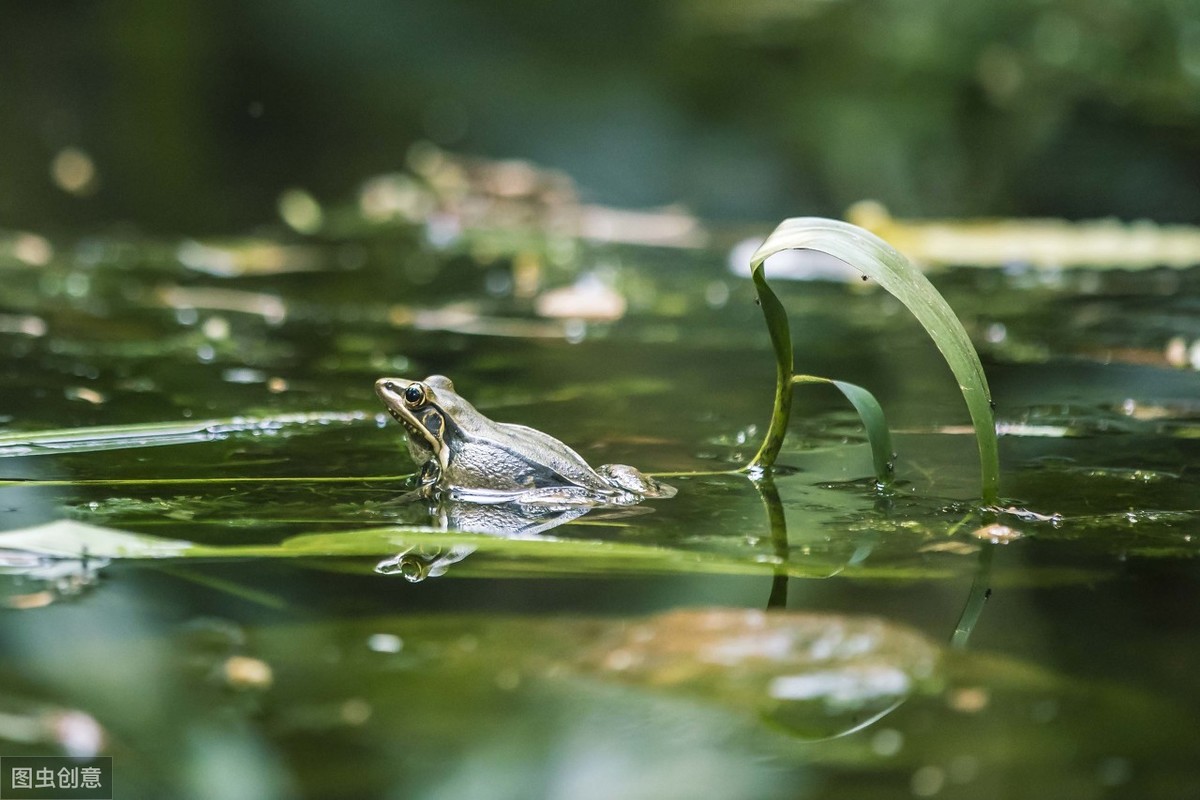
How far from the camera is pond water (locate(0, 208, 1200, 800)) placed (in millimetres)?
1306

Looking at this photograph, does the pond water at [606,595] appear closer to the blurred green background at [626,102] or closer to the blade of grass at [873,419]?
the blade of grass at [873,419]

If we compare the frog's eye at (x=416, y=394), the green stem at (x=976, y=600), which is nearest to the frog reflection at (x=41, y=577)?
the frog's eye at (x=416, y=394)

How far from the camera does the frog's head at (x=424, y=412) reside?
2.30 metres

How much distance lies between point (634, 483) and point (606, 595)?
1.58 feet

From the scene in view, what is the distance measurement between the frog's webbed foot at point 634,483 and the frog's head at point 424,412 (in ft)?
1.04

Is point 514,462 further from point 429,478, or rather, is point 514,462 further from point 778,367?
point 778,367

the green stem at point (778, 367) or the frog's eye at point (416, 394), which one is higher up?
the frog's eye at point (416, 394)

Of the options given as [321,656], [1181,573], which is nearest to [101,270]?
[321,656]

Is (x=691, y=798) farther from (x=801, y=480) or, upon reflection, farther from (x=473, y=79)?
(x=473, y=79)

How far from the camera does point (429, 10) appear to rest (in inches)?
468

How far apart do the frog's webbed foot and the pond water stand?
2.6 inches

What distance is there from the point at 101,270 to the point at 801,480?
12.8 feet

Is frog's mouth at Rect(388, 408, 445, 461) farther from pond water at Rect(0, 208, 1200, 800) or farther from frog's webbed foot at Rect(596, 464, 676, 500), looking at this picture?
frog's webbed foot at Rect(596, 464, 676, 500)

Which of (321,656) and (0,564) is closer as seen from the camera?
(321,656)
